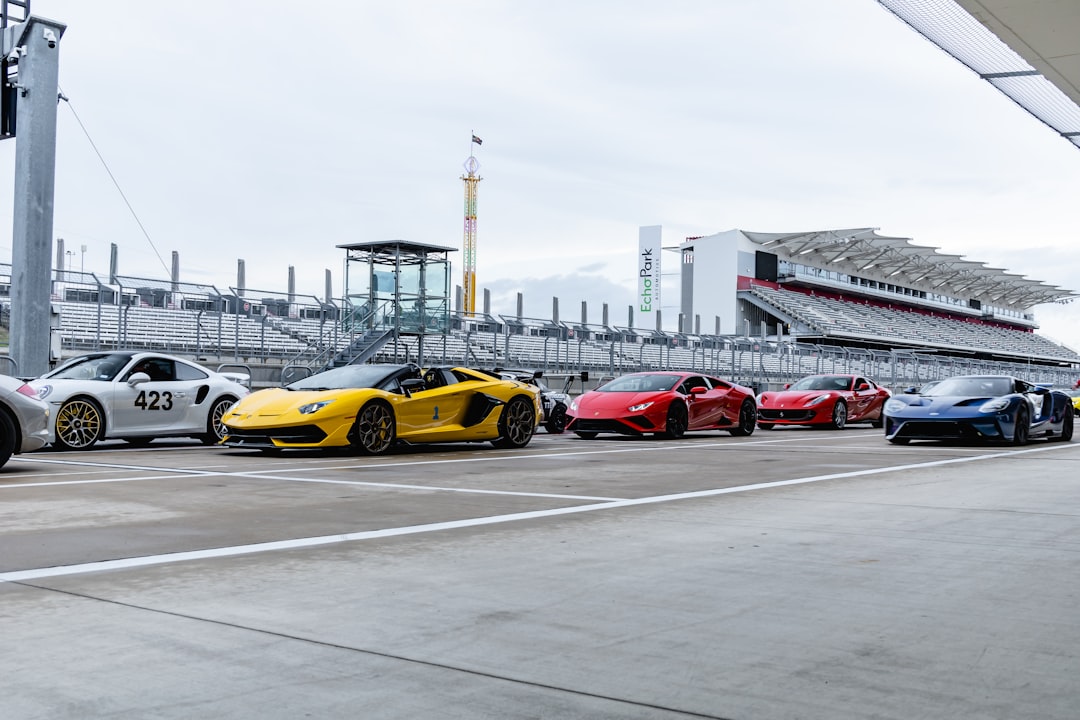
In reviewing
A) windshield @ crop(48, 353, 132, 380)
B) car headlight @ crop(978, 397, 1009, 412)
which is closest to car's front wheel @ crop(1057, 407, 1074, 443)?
car headlight @ crop(978, 397, 1009, 412)

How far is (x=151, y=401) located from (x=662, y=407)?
805 centimetres

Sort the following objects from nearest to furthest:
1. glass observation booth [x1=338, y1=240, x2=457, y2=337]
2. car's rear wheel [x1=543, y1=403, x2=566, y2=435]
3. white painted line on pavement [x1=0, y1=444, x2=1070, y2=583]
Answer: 1. white painted line on pavement [x1=0, y1=444, x2=1070, y2=583]
2. car's rear wheel [x1=543, y1=403, x2=566, y2=435]
3. glass observation booth [x1=338, y1=240, x2=457, y2=337]

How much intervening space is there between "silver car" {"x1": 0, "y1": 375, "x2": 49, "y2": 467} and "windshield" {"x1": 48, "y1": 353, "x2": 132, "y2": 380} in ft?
13.0

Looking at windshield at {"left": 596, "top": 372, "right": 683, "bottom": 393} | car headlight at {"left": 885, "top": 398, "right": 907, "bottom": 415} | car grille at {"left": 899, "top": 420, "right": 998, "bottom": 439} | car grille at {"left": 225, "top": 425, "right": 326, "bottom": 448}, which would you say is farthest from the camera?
windshield at {"left": 596, "top": 372, "right": 683, "bottom": 393}

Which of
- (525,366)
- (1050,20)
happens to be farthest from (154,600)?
(525,366)

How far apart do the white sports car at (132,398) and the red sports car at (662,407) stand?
5.87 m

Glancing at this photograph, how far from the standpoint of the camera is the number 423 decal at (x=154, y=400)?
14.1 meters

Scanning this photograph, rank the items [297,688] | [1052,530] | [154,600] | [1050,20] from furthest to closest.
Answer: [1050,20]
[1052,530]
[154,600]
[297,688]

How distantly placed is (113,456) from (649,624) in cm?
→ 998

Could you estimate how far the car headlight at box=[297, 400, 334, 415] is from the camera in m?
12.4

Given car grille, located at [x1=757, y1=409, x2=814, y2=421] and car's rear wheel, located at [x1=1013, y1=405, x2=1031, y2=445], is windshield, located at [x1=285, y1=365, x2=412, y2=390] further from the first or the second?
car grille, located at [x1=757, y1=409, x2=814, y2=421]

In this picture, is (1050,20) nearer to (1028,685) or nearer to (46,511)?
(1028,685)

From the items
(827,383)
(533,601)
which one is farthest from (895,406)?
(533,601)

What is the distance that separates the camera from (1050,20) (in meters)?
9.01
